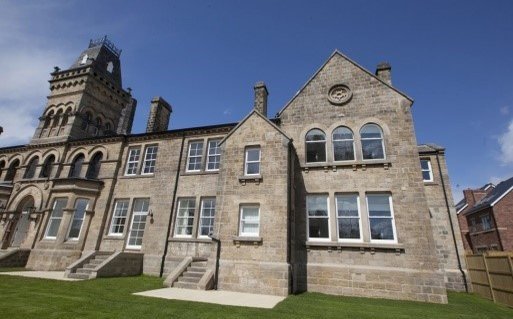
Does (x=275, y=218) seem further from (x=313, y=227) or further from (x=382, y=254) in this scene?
(x=382, y=254)

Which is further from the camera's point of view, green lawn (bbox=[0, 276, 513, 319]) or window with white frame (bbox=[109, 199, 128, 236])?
window with white frame (bbox=[109, 199, 128, 236])

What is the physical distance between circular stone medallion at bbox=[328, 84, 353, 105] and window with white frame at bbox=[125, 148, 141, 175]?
550 inches

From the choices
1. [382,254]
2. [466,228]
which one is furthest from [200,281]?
[466,228]

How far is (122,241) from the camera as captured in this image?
16.9m

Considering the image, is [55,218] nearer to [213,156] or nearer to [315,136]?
[213,156]

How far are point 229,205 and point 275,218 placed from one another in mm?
2437

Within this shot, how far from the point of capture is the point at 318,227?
13.2 metres

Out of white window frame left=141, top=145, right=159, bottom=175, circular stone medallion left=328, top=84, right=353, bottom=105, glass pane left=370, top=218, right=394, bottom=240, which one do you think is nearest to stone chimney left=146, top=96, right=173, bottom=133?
white window frame left=141, top=145, right=159, bottom=175

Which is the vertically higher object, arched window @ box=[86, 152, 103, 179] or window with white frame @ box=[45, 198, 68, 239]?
arched window @ box=[86, 152, 103, 179]

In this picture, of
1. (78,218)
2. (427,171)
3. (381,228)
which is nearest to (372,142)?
(381,228)

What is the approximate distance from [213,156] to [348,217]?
9195 mm

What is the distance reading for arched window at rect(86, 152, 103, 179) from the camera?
19938mm

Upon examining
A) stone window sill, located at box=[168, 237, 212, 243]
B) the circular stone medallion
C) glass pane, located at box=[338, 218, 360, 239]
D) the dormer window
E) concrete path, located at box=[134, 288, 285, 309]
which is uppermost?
the dormer window

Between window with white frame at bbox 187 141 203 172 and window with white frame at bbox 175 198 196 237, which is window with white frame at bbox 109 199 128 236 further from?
window with white frame at bbox 187 141 203 172
